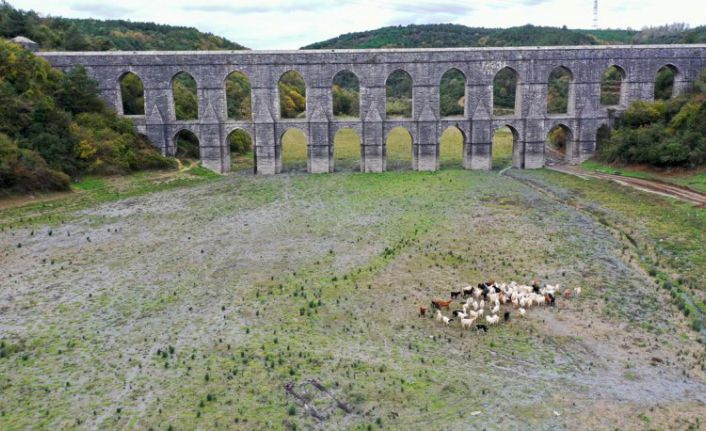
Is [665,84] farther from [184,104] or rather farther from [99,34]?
[99,34]

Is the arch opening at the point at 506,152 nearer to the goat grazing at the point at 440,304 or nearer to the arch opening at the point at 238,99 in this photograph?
the arch opening at the point at 238,99

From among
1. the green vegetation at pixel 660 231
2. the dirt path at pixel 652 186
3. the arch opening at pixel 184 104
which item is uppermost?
the arch opening at pixel 184 104

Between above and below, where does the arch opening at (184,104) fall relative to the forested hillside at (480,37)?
below

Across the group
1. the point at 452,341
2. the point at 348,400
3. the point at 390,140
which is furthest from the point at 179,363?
the point at 390,140

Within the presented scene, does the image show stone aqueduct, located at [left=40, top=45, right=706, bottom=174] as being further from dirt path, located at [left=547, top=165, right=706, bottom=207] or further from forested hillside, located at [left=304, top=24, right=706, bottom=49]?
forested hillside, located at [left=304, top=24, right=706, bottom=49]

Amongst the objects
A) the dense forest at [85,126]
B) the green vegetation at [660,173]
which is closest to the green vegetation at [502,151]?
the green vegetation at [660,173]

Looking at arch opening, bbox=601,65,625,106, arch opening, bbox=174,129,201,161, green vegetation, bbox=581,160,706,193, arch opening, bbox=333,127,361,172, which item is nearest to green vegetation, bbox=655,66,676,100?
arch opening, bbox=601,65,625,106

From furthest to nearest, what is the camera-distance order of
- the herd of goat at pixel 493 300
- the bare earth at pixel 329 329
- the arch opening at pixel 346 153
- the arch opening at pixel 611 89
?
the arch opening at pixel 611 89
the arch opening at pixel 346 153
the herd of goat at pixel 493 300
the bare earth at pixel 329 329

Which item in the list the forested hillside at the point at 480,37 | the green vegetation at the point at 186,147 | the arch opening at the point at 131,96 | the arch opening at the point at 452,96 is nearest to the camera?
the green vegetation at the point at 186,147
